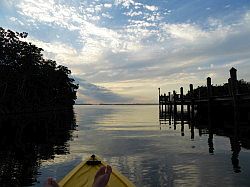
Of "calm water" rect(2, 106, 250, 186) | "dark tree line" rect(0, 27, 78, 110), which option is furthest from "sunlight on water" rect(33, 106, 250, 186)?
"dark tree line" rect(0, 27, 78, 110)

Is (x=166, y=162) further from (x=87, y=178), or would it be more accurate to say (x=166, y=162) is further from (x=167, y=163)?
(x=87, y=178)

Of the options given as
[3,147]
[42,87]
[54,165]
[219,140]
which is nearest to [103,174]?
[54,165]

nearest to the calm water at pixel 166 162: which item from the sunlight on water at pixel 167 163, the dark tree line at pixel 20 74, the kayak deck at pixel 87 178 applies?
the sunlight on water at pixel 167 163

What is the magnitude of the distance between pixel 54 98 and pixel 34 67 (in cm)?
2655

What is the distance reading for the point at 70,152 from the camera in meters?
15.1

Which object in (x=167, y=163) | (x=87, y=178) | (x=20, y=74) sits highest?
(x=20, y=74)

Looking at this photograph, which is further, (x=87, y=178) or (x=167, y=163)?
(x=167, y=163)

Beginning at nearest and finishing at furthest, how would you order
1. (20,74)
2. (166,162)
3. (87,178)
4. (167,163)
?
1. (87,178)
2. (167,163)
3. (166,162)
4. (20,74)

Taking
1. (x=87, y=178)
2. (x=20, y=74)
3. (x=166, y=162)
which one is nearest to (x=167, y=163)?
(x=166, y=162)

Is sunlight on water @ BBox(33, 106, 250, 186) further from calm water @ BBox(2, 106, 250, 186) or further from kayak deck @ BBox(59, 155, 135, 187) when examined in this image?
kayak deck @ BBox(59, 155, 135, 187)

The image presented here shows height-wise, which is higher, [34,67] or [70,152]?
[34,67]

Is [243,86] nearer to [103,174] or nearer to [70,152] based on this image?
[70,152]

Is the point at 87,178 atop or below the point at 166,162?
atop

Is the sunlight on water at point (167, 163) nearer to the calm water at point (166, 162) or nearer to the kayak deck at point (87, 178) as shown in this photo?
the calm water at point (166, 162)
